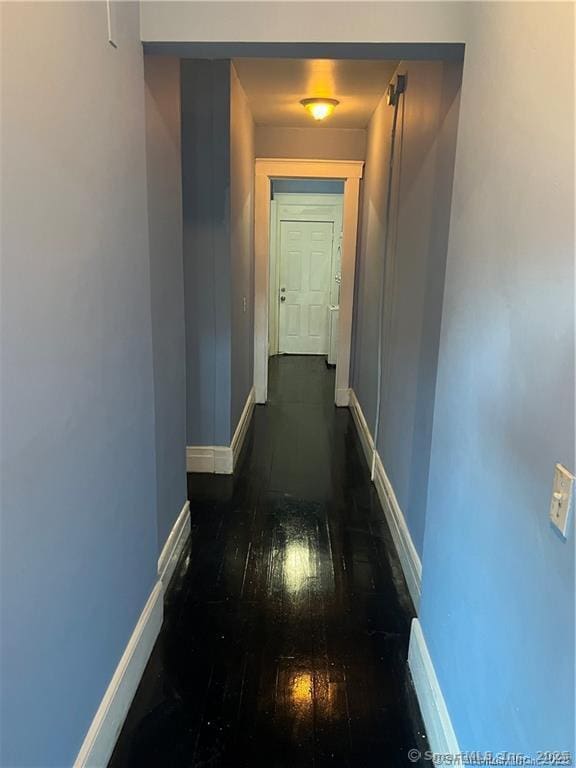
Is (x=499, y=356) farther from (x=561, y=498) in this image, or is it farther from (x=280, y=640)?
(x=280, y=640)

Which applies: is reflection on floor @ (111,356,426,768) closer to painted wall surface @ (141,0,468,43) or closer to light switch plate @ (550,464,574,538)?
light switch plate @ (550,464,574,538)

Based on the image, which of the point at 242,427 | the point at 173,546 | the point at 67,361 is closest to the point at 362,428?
the point at 242,427

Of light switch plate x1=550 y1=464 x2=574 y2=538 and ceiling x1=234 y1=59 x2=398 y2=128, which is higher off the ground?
ceiling x1=234 y1=59 x2=398 y2=128

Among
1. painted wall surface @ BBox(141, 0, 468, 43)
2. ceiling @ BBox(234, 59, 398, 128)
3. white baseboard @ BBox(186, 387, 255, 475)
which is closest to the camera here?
painted wall surface @ BBox(141, 0, 468, 43)

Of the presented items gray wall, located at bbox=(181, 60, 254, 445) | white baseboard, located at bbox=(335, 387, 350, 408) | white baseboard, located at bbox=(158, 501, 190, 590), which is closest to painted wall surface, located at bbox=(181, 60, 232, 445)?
gray wall, located at bbox=(181, 60, 254, 445)

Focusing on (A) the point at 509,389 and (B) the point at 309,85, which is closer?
(A) the point at 509,389

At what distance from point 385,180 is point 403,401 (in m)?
1.65

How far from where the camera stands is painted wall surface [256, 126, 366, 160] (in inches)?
190

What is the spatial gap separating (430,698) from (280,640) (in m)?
0.62

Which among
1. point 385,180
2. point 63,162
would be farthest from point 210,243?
point 63,162

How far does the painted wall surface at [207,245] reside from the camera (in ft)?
10.5

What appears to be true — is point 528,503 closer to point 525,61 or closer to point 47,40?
point 525,61

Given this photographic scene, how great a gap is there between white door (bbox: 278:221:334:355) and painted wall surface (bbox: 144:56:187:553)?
206 inches

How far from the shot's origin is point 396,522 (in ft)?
9.43
